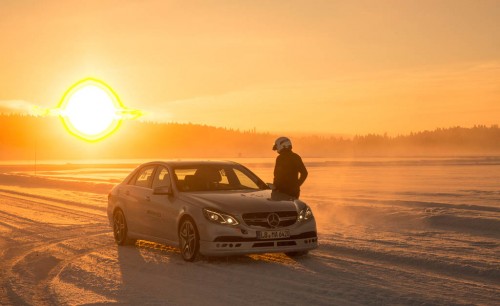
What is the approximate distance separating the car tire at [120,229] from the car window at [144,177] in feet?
2.32

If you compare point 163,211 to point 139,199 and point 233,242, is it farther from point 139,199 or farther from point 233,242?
point 233,242

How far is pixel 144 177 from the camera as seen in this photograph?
1419cm

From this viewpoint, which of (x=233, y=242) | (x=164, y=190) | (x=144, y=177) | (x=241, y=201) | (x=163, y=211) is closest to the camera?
(x=233, y=242)

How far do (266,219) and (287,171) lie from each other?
211 centimetres

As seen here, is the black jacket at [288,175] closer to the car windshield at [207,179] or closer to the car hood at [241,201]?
the car windshield at [207,179]

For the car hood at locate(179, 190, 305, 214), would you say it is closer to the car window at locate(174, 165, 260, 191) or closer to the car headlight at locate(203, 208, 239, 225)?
the car headlight at locate(203, 208, 239, 225)

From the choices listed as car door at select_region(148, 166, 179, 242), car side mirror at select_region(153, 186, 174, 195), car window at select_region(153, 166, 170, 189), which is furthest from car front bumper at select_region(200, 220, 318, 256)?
car window at select_region(153, 166, 170, 189)

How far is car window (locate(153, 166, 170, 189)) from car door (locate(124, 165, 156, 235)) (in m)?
0.14

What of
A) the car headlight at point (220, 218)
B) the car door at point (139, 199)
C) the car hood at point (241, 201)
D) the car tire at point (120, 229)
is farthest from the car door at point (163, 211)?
the car tire at point (120, 229)

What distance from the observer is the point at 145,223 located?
1337 centimetres

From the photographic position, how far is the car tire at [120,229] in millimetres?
14117

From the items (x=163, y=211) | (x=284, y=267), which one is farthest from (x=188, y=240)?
(x=284, y=267)

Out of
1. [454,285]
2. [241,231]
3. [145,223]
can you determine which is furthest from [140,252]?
[454,285]

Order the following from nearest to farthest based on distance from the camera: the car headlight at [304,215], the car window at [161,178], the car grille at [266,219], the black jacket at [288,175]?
the car grille at [266,219]
the car headlight at [304,215]
the car window at [161,178]
the black jacket at [288,175]
